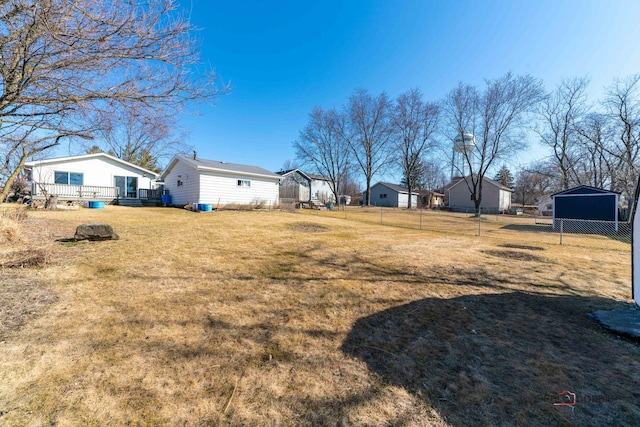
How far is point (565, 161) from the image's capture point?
27453mm

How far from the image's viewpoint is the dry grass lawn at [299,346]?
172 centimetres

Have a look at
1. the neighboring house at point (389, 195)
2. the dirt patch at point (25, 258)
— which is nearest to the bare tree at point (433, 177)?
the neighboring house at point (389, 195)

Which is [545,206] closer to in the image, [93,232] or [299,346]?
[299,346]

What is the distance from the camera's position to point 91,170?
58.9 ft

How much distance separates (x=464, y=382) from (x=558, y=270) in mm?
5285

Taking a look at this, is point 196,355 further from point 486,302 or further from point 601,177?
point 601,177

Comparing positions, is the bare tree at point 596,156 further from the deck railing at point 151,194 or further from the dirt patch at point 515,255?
the deck railing at point 151,194

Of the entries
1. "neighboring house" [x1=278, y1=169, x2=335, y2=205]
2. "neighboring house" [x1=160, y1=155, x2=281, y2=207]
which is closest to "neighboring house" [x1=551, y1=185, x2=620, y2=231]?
"neighboring house" [x1=160, y1=155, x2=281, y2=207]

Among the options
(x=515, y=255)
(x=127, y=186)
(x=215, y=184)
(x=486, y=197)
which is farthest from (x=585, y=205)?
(x=127, y=186)

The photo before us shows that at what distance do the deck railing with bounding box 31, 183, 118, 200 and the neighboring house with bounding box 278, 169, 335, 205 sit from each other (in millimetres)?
13827

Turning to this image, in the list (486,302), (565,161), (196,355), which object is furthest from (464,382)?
(565,161)

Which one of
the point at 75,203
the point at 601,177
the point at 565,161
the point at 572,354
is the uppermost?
the point at 565,161

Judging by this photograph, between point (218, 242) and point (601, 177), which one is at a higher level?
point (601, 177)

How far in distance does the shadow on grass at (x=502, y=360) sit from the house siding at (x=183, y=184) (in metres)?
15.3
